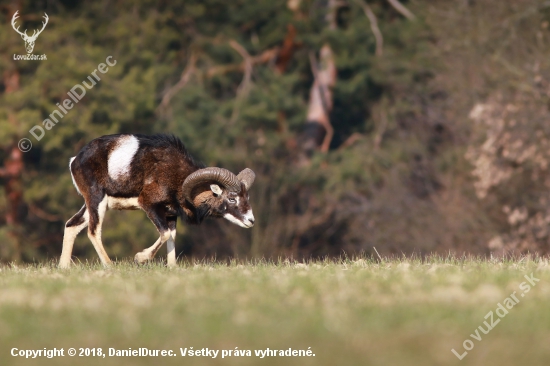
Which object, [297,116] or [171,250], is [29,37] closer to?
[297,116]

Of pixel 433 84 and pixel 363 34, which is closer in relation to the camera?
pixel 433 84

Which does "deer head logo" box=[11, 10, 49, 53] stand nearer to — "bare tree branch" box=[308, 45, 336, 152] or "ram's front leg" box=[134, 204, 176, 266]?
"bare tree branch" box=[308, 45, 336, 152]

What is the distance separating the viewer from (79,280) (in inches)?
393

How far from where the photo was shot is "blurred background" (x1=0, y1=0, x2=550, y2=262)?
3444 cm

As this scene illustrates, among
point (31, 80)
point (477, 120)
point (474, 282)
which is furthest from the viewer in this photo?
point (31, 80)

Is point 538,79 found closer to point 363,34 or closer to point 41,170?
point 363,34

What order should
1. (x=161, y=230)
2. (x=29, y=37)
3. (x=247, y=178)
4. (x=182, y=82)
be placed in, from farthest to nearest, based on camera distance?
(x=182, y=82) → (x=29, y=37) → (x=247, y=178) → (x=161, y=230)

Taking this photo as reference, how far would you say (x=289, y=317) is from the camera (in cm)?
746

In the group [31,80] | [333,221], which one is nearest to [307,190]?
[333,221]

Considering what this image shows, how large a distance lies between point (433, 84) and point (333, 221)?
754 cm
